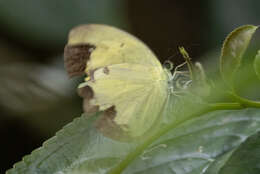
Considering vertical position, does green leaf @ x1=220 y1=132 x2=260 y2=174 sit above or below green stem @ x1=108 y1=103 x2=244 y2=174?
below

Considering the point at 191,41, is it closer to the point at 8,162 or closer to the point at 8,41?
the point at 8,41

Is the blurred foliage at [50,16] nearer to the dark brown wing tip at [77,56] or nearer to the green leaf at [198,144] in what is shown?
the dark brown wing tip at [77,56]

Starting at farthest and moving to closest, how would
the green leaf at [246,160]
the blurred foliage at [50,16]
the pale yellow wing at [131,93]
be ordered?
the blurred foliage at [50,16], the pale yellow wing at [131,93], the green leaf at [246,160]

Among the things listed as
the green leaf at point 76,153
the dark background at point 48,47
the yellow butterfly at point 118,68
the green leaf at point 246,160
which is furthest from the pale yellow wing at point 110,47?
the dark background at point 48,47

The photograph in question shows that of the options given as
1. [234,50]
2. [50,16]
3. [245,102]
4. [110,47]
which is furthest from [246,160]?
[50,16]

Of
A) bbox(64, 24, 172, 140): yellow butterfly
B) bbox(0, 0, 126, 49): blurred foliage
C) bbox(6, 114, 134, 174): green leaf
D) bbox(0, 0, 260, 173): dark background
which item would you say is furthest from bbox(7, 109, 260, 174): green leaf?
bbox(0, 0, 126, 49): blurred foliage

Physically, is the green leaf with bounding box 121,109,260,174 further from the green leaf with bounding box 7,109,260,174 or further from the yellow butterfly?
the yellow butterfly

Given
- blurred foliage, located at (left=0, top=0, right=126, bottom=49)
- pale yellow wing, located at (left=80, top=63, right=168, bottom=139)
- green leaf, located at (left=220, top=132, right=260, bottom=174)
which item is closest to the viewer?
green leaf, located at (left=220, top=132, right=260, bottom=174)

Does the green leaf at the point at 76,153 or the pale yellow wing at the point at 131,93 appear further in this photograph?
the pale yellow wing at the point at 131,93
